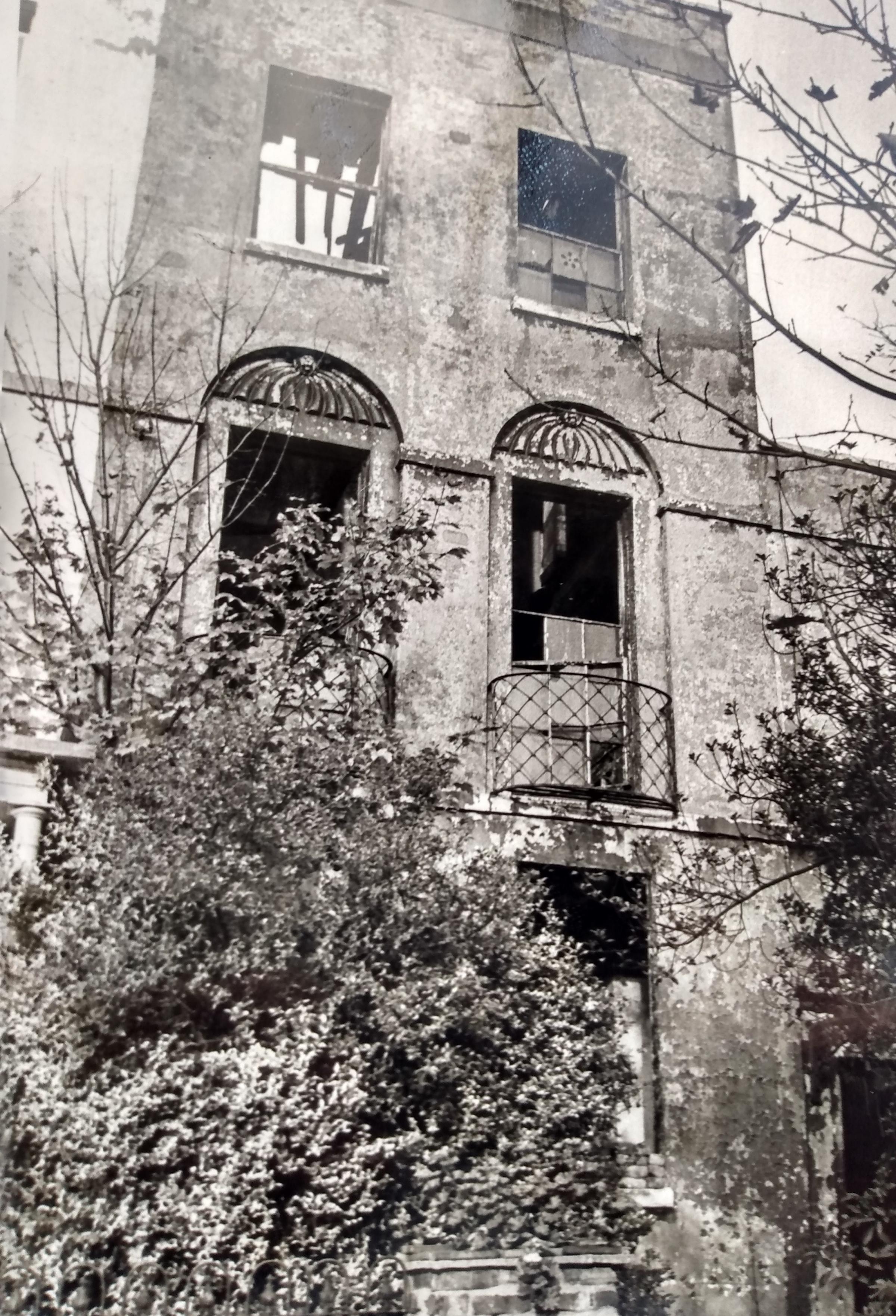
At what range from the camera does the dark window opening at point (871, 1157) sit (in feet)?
22.8

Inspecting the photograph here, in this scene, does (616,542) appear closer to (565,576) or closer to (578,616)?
(565,576)

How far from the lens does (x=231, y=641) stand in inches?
299

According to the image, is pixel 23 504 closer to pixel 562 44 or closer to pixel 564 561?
pixel 564 561

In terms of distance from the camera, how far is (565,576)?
32.0ft

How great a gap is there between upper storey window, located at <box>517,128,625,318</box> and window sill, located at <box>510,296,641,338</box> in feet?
0.39

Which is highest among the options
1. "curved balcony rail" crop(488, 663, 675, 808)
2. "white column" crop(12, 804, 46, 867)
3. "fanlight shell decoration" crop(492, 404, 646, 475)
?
"fanlight shell decoration" crop(492, 404, 646, 475)

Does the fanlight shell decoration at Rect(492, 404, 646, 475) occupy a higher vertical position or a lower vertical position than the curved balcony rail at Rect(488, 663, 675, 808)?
higher

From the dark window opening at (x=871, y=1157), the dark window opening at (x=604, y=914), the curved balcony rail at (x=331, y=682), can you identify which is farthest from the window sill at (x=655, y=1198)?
the curved balcony rail at (x=331, y=682)

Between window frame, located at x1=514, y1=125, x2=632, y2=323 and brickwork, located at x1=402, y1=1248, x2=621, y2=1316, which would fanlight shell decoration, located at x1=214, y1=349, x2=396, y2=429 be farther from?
brickwork, located at x1=402, y1=1248, x2=621, y2=1316

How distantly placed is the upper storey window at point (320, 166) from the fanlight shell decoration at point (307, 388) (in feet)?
3.12

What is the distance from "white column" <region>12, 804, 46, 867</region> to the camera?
611cm

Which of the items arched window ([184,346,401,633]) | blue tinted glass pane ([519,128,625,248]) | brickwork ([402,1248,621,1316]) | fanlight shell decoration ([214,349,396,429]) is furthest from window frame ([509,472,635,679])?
brickwork ([402,1248,621,1316])

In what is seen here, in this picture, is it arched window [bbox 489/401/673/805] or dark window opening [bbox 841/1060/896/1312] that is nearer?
dark window opening [bbox 841/1060/896/1312]

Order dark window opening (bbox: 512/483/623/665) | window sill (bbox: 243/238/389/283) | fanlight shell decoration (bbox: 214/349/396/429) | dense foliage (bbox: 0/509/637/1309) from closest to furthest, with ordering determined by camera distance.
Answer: dense foliage (bbox: 0/509/637/1309) < fanlight shell decoration (bbox: 214/349/396/429) < window sill (bbox: 243/238/389/283) < dark window opening (bbox: 512/483/623/665)
